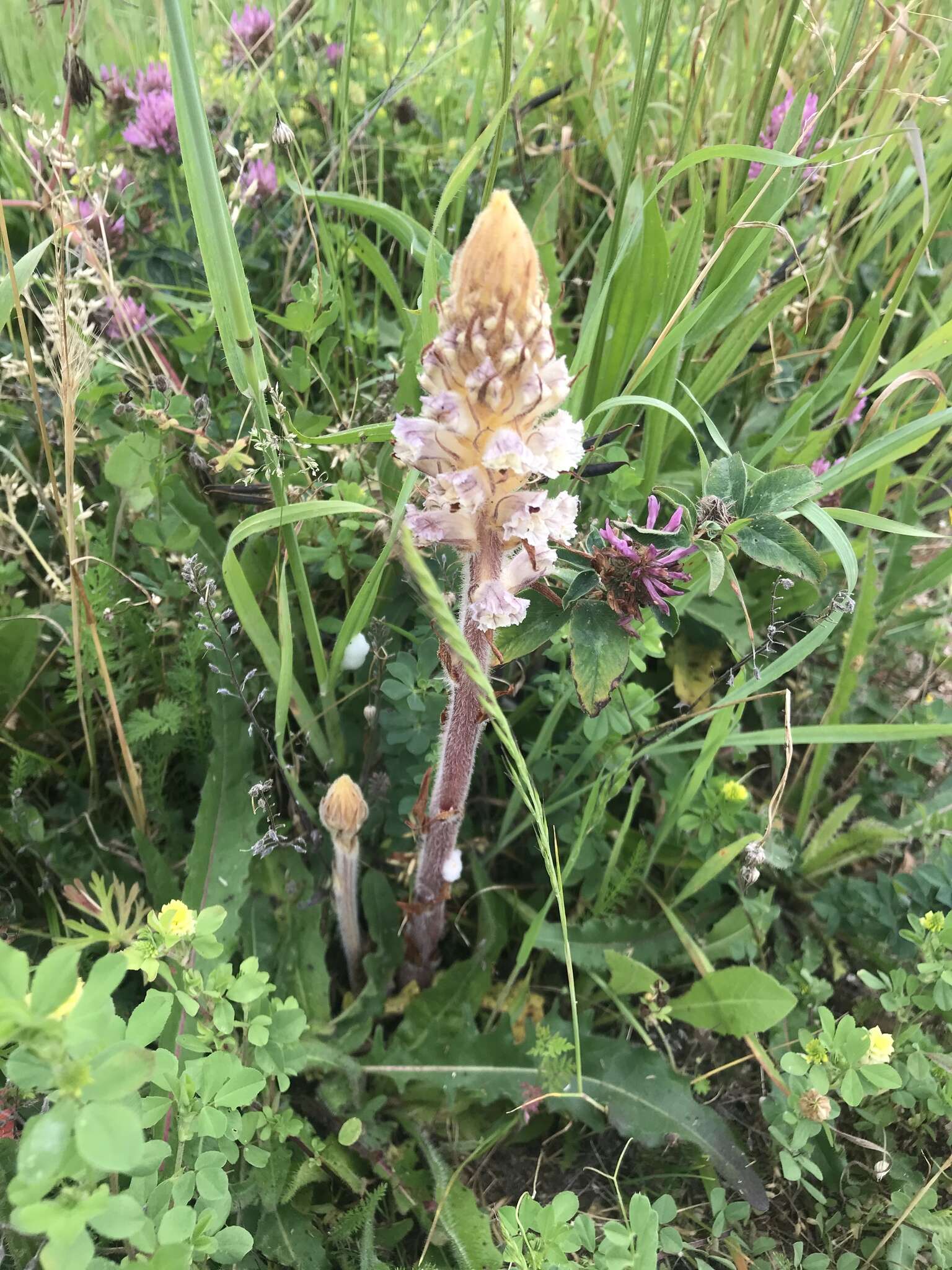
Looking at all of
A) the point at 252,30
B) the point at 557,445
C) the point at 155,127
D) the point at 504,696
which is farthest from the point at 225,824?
the point at 252,30

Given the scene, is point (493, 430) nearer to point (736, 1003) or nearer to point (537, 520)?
point (537, 520)

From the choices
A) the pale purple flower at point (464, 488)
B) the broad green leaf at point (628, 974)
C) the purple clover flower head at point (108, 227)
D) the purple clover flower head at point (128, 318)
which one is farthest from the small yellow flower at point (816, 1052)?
the purple clover flower head at point (108, 227)

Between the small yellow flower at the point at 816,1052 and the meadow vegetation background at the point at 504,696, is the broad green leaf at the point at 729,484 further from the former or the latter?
the small yellow flower at the point at 816,1052

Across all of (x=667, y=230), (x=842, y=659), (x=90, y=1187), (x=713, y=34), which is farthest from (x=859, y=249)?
(x=90, y=1187)

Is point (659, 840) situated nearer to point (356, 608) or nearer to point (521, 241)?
point (356, 608)

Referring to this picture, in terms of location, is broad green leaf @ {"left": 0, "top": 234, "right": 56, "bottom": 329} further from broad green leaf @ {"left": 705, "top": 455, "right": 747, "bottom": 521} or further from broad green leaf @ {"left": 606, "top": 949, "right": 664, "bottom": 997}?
broad green leaf @ {"left": 606, "top": 949, "right": 664, "bottom": 997}
